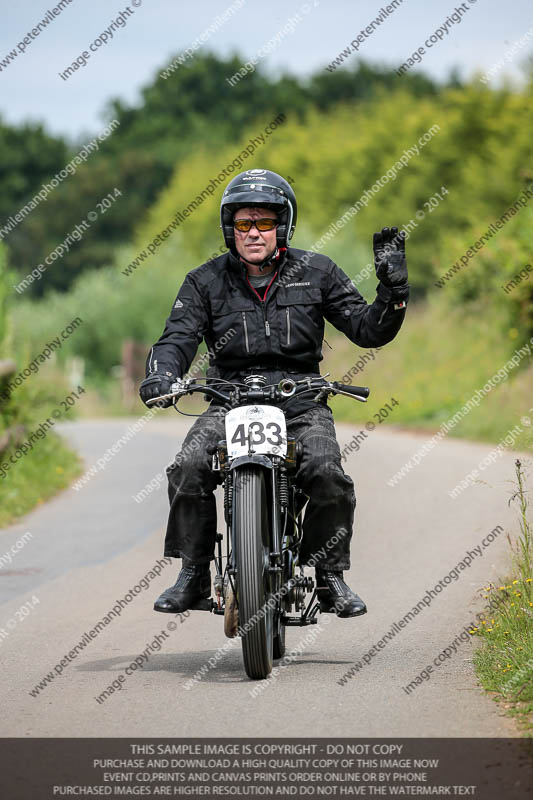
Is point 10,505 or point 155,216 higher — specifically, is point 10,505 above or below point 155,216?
below

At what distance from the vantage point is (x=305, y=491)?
6527 mm

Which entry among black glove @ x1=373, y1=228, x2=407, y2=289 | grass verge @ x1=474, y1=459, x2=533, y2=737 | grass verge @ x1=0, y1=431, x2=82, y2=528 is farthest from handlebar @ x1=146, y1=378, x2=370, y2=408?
grass verge @ x1=0, y1=431, x2=82, y2=528

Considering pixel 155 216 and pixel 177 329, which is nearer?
pixel 177 329

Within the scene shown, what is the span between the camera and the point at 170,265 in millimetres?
46938

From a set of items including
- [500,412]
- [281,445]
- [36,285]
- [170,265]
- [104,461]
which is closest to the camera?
[281,445]

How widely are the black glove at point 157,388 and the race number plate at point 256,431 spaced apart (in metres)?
0.33

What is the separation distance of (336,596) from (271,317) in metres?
1.37

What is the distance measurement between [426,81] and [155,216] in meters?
16.7

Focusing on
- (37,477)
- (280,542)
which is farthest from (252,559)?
(37,477)

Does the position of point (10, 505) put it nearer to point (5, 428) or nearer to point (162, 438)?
point (5, 428)

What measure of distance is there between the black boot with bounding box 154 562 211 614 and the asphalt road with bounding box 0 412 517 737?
32 cm

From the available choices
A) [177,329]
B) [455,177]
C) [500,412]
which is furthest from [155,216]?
[177,329]
